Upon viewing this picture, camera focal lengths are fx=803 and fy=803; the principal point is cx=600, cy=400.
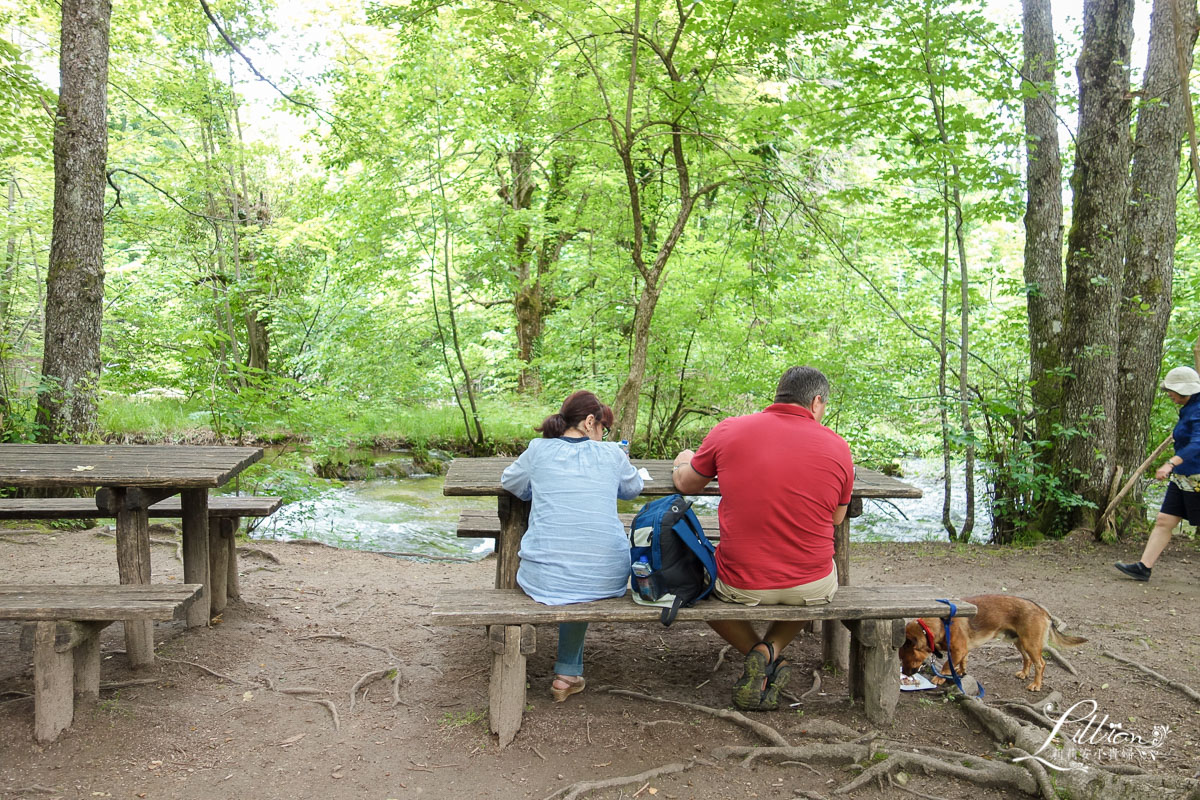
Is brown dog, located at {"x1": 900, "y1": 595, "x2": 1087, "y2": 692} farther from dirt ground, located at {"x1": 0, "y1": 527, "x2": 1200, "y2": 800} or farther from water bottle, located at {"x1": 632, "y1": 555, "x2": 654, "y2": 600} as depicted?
water bottle, located at {"x1": 632, "y1": 555, "x2": 654, "y2": 600}

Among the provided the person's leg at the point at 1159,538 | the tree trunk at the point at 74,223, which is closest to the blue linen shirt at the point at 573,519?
the person's leg at the point at 1159,538

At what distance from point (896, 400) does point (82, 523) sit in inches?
343

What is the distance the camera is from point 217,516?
4922 mm

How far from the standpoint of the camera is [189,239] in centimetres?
1438

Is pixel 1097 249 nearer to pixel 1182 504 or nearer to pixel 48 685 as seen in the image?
pixel 1182 504

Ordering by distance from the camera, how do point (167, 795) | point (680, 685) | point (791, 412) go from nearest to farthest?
point (167, 795) → point (791, 412) → point (680, 685)

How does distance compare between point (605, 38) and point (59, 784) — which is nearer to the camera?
point (59, 784)

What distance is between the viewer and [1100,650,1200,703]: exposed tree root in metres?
3.83

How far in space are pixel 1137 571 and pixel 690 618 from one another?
15.5 ft

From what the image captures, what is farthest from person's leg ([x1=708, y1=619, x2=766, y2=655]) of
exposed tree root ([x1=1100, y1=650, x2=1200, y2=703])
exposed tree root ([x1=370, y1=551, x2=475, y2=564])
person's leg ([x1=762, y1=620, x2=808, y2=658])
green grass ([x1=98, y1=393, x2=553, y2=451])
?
green grass ([x1=98, y1=393, x2=553, y2=451])

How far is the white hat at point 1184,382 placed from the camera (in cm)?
591

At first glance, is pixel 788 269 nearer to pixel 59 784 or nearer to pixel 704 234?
pixel 704 234

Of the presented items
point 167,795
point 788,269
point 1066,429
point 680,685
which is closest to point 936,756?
point 680,685

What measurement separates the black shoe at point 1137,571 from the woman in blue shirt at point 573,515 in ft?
15.6
